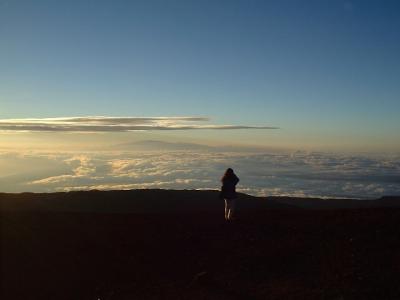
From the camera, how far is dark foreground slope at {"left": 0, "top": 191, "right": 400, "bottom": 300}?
42.7ft

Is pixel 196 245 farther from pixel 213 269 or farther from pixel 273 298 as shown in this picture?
pixel 273 298

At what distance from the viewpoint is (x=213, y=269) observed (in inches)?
568

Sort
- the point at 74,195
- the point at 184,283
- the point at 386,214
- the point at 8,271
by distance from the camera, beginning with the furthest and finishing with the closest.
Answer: the point at 74,195 → the point at 386,214 → the point at 8,271 → the point at 184,283

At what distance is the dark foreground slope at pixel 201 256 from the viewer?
1300 cm

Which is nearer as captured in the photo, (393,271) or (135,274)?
(393,271)

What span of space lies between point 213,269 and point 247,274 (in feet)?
3.51

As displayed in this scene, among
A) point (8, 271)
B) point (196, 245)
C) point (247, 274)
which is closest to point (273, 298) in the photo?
point (247, 274)

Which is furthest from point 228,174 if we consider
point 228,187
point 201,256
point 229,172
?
point 201,256

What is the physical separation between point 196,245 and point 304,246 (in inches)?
132

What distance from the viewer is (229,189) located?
19266 millimetres

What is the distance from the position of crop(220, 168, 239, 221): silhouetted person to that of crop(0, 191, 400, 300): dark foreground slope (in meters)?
0.71

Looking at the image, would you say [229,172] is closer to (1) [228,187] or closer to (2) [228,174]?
(2) [228,174]

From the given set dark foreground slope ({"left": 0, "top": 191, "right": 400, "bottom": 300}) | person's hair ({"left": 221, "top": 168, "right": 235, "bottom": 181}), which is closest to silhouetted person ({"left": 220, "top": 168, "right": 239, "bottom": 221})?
person's hair ({"left": 221, "top": 168, "right": 235, "bottom": 181})

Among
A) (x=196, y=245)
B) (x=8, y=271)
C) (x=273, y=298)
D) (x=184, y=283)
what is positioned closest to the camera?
(x=273, y=298)
